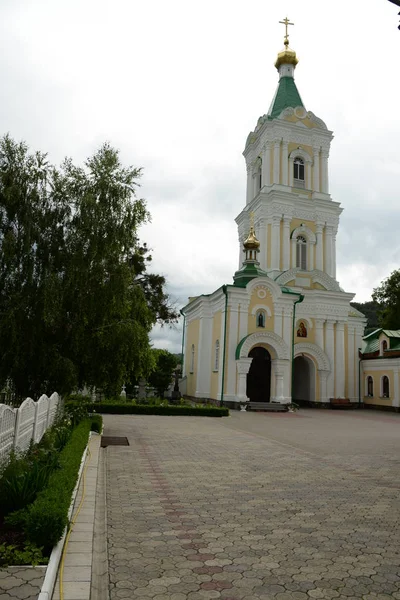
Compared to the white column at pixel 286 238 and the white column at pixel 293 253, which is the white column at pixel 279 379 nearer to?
the white column at pixel 293 253

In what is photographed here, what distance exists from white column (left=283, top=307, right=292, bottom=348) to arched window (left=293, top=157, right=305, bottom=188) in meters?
11.9

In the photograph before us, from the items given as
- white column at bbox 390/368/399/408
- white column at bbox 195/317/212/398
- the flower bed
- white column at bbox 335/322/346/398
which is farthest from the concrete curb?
white column at bbox 335/322/346/398

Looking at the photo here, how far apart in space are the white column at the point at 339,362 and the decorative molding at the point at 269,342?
572 centimetres

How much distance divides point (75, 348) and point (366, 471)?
8479mm

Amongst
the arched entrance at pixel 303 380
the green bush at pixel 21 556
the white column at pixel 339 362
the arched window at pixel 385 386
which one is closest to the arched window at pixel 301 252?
the white column at pixel 339 362

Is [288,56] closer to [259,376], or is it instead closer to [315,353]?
[315,353]

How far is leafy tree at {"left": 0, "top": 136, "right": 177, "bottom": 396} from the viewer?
13.5 metres

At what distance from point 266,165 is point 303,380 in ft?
53.8

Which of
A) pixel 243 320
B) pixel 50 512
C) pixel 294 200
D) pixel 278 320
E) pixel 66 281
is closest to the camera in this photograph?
pixel 50 512

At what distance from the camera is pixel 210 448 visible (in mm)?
12445

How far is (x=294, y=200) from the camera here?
35.4 m

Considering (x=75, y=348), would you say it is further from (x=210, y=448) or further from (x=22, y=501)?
(x=22, y=501)

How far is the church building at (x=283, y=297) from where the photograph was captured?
28969 millimetres

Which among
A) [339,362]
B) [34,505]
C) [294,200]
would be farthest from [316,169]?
[34,505]
